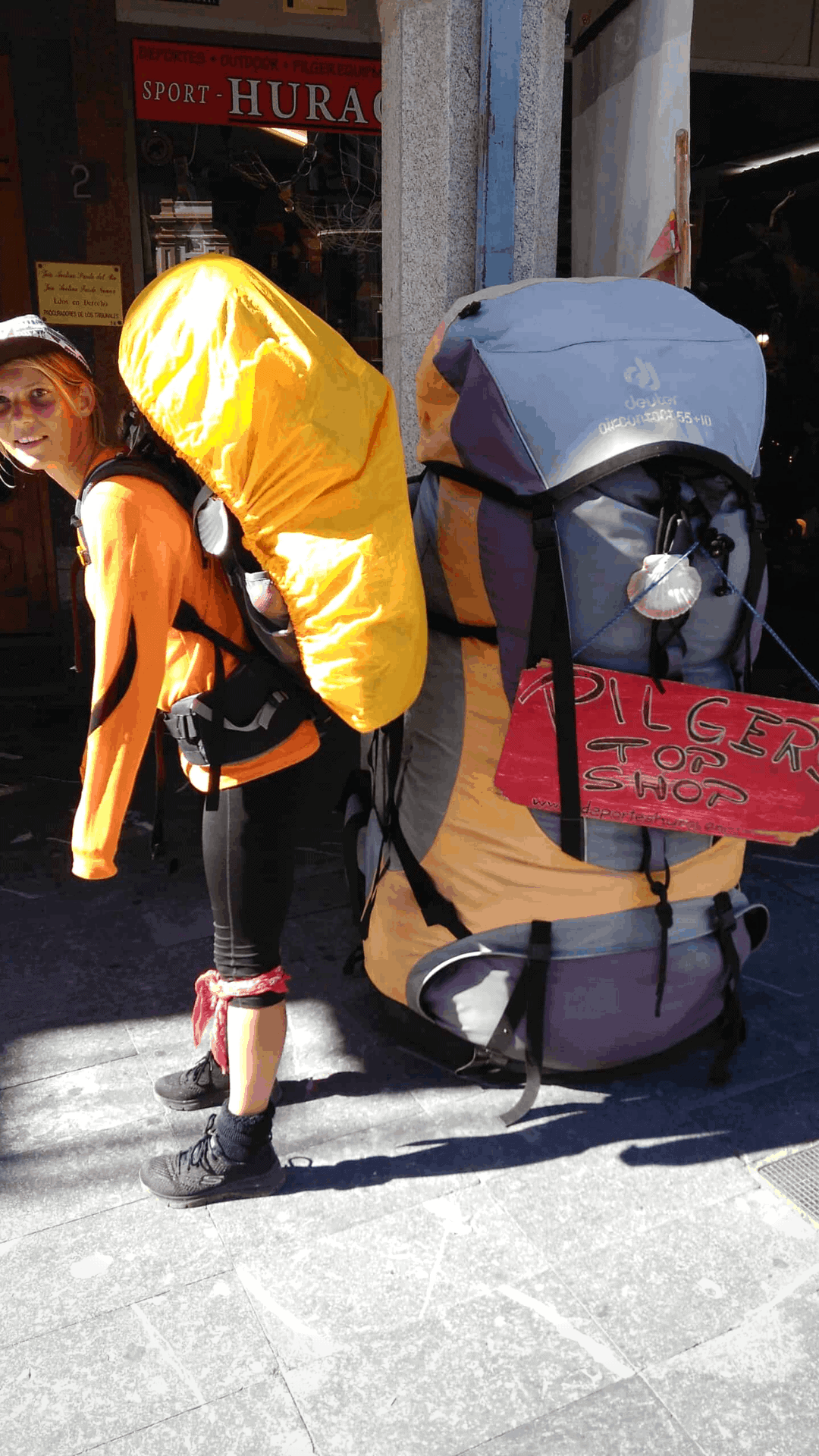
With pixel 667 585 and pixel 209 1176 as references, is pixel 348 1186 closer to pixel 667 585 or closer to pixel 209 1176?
pixel 209 1176

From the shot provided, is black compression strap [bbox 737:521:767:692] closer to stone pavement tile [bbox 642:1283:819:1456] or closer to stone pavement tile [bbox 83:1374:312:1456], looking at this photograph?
stone pavement tile [bbox 642:1283:819:1456]

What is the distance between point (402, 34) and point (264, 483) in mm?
2029

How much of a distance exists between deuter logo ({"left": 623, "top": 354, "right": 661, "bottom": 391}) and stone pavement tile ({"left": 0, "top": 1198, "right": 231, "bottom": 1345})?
6.38ft

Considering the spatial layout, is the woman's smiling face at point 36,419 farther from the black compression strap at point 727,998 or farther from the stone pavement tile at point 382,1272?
the black compression strap at point 727,998

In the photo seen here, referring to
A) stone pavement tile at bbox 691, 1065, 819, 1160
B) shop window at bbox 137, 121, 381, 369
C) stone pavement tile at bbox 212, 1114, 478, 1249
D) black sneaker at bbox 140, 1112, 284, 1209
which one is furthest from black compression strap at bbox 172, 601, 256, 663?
shop window at bbox 137, 121, 381, 369

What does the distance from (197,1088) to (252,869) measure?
747 mm

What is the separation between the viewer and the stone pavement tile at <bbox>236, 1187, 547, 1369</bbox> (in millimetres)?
1936

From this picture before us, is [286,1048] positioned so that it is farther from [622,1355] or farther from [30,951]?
[622,1355]

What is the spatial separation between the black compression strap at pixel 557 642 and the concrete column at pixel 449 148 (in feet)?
3.97

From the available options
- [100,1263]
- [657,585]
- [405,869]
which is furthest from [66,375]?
[100,1263]

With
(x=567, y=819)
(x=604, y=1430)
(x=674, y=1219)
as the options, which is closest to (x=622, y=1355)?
(x=604, y=1430)

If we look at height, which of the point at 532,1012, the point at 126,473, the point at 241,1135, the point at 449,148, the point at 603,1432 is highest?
the point at 449,148

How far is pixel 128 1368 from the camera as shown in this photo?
6.05 feet

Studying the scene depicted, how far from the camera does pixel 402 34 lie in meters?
2.97
